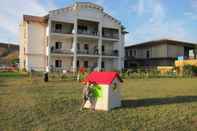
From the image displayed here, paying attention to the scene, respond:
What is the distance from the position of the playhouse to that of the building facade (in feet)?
142

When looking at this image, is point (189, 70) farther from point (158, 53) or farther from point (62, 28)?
point (62, 28)

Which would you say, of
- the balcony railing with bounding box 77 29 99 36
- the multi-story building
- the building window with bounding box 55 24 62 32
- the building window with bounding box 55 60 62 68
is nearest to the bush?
the multi-story building

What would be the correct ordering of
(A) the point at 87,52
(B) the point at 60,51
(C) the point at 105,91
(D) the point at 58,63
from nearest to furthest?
(C) the point at 105,91 → (B) the point at 60,51 → (D) the point at 58,63 → (A) the point at 87,52

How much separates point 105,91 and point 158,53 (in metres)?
46.9

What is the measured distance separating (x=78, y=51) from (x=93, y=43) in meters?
4.32

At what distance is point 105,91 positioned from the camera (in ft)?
35.9

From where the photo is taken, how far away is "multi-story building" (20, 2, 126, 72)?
44312mm

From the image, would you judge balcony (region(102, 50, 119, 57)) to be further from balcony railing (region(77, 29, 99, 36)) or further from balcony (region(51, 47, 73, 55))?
balcony (region(51, 47, 73, 55))

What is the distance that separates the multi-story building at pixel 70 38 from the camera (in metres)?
44.3

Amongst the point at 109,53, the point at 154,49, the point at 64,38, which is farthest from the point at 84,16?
the point at 154,49

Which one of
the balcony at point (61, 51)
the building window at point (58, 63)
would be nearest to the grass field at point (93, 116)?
the balcony at point (61, 51)

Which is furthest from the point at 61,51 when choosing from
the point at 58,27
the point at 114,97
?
the point at 114,97

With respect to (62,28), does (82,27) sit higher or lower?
higher

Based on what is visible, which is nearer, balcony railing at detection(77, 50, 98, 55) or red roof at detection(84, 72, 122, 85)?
red roof at detection(84, 72, 122, 85)
